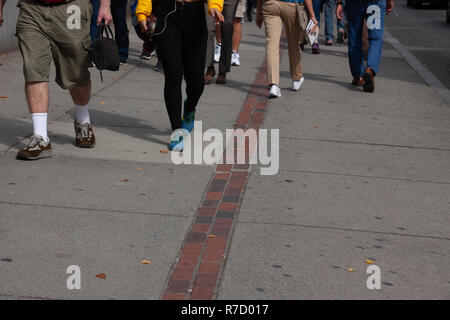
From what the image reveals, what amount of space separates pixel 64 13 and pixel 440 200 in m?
3.07

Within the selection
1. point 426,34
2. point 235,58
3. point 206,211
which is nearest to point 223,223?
point 206,211

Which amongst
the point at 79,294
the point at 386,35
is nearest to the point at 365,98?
the point at 79,294

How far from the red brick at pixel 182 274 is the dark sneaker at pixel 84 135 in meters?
2.86

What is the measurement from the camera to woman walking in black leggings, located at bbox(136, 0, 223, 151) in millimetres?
6953

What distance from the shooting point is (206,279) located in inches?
174

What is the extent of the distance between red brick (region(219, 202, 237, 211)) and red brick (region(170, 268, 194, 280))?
119 cm

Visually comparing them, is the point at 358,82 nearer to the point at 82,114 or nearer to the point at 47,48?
the point at 82,114

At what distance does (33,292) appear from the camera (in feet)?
13.5

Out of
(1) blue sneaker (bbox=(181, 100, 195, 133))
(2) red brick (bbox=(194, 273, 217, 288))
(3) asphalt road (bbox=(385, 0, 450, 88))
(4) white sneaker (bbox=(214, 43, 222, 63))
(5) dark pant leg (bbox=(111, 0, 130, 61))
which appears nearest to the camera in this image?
(2) red brick (bbox=(194, 273, 217, 288))

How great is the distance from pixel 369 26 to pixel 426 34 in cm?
1015

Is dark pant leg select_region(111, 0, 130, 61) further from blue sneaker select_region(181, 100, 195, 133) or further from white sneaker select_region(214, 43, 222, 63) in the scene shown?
blue sneaker select_region(181, 100, 195, 133)

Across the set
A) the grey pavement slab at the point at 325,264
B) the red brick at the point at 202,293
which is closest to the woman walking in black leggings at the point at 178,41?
the grey pavement slab at the point at 325,264

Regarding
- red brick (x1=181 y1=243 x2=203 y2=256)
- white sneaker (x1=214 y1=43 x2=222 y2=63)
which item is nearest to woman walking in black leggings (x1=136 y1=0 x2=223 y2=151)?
red brick (x1=181 y1=243 x2=203 y2=256)

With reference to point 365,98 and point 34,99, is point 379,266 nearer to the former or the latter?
point 34,99
